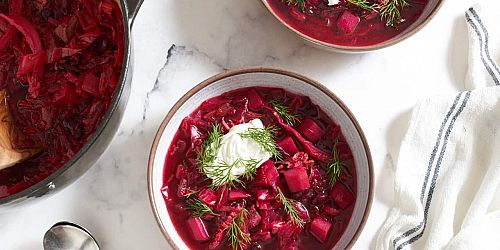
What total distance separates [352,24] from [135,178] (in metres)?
0.76

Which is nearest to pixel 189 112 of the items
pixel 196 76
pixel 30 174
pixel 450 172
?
pixel 196 76

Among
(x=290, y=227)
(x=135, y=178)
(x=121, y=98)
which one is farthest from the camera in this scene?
(x=135, y=178)

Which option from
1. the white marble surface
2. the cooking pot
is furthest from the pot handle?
the white marble surface

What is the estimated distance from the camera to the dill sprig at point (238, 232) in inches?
90.0

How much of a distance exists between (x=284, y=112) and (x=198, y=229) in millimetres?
396

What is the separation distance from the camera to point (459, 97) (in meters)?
2.46

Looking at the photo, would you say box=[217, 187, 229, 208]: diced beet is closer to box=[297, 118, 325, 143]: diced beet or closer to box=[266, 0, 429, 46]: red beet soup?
box=[297, 118, 325, 143]: diced beet

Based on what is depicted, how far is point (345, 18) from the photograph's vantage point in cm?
241

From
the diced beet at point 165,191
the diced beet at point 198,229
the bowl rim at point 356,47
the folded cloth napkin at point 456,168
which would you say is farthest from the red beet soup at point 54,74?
the folded cloth napkin at point 456,168

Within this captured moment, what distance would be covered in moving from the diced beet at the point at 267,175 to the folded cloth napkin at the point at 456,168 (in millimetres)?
364

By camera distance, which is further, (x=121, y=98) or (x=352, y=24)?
(x=352, y=24)

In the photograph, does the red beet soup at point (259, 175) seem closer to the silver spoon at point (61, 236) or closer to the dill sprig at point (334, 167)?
the dill sprig at point (334, 167)

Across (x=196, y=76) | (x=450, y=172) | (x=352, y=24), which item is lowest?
(x=450, y=172)

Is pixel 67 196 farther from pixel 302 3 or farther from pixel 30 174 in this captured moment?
pixel 302 3
